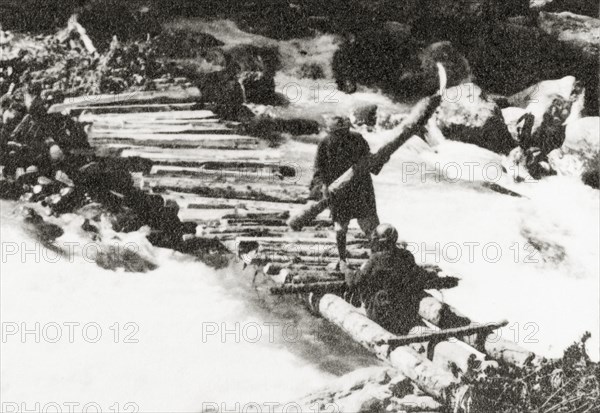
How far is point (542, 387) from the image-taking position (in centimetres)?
427

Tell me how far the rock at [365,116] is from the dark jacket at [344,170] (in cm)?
273

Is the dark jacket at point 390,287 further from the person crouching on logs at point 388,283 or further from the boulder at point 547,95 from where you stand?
the boulder at point 547,95

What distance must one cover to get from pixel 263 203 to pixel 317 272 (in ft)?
3.56

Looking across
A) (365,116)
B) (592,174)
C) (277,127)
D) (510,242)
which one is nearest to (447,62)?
(365,116)

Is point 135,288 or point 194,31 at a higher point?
point 194,31

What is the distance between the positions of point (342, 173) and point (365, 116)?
2.89 metres

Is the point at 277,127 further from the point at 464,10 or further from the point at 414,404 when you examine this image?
the point at 464,10

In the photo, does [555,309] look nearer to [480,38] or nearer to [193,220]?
[193,220]

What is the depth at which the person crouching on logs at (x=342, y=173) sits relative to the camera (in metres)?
5.48

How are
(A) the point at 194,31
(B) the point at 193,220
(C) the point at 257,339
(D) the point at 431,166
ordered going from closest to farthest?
(C) the point at 257,339 < (B) the point at 193,220 < (D) the point at 431,166 < (A) the point at 194,31

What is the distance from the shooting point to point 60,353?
13.7 ft

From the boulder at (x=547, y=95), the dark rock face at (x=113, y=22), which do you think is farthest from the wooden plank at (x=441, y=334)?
the dark rock face at (x=113, y=22)

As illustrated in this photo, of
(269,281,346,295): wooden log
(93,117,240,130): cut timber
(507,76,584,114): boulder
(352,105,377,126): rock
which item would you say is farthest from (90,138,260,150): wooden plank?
(507,76,584,114): boulder

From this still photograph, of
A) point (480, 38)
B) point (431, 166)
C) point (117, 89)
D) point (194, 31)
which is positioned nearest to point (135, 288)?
point (117, 89)
